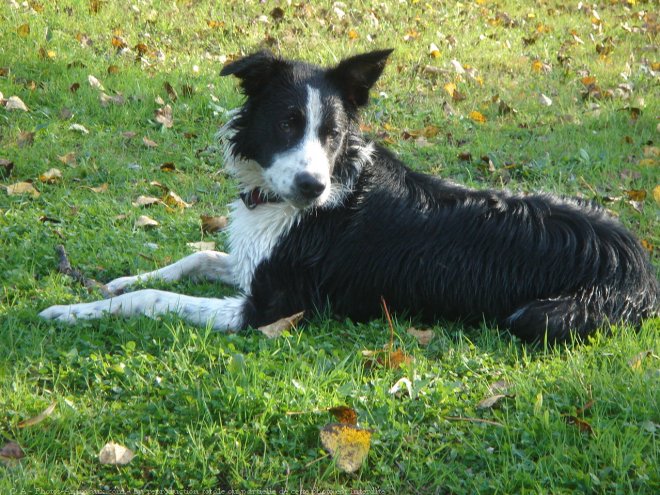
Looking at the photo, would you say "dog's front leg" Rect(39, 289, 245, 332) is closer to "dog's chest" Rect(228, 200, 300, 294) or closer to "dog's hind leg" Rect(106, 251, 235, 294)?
"dog's chest" Rect(228, 200, 300, 294)

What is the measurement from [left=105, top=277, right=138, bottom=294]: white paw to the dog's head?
0.87 metres

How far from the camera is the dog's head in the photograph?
13.4 feet

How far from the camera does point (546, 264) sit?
4082 mm

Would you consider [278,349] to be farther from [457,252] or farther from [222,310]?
[457,252]

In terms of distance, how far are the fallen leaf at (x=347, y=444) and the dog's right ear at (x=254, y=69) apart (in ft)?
6.53

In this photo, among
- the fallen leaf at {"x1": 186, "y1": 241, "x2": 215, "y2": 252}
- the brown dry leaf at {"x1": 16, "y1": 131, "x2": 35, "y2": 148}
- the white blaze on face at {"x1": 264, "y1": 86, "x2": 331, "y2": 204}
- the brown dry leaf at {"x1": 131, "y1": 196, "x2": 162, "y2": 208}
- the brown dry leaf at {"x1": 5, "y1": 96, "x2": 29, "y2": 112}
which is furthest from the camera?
the brown dry leaf at {"x1": 5, "y1": 96, "x2": 29, "y2": 112}

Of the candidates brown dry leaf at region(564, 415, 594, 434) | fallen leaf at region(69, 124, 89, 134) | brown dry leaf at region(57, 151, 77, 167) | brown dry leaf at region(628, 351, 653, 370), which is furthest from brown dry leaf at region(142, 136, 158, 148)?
brown dry leaf at region(564, 415, 594, 434)

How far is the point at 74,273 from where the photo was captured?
177 inches

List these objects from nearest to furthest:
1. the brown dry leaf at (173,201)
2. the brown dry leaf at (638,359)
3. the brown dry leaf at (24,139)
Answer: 1. the brown dry leaf at (638,359)
2. the brown dry leaf at (173,201)
3. the brown dry leaf at (24,139)

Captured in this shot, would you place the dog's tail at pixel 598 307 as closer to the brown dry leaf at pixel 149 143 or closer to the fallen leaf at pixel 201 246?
the fallen leaf at pixel 201 246

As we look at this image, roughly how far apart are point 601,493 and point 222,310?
207 centimetres

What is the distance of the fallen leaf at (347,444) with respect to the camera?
293 cm

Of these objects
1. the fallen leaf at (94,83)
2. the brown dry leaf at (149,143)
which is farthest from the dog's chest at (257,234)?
the fallen leaf at (94,83)

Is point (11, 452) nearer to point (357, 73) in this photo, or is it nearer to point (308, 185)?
point (308, 185)
